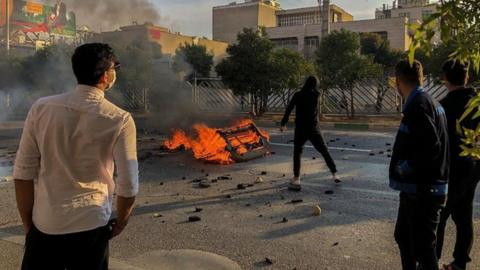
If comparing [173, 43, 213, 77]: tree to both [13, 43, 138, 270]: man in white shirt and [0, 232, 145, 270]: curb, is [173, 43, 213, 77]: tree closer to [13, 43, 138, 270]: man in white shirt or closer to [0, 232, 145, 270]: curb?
[0, 232, 145, 270]: curb

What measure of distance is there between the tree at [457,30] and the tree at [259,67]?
17.8 metres

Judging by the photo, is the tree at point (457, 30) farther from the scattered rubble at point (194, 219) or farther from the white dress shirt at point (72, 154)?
the scattered rubble at point (194, 219)

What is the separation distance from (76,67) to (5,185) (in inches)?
251

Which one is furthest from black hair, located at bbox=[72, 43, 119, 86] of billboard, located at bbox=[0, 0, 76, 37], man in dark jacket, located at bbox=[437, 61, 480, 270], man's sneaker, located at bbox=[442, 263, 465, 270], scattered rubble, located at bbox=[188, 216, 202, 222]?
billboard, located at bbox=[0, 0, 76, 37]

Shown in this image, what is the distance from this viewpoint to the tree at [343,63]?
61.3 feet

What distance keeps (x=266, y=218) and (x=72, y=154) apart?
3.64m

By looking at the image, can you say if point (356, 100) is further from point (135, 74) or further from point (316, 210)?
point (316, 210)

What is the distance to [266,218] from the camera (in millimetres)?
5746

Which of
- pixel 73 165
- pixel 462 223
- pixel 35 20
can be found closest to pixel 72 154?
pixel 73 165

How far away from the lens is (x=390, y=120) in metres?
19.0

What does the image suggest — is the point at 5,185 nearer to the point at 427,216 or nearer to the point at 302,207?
the point at 302,207

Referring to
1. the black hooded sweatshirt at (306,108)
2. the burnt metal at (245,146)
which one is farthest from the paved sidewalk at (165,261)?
the burnt metal at (245,146)

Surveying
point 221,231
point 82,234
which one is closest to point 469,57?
point 82,234

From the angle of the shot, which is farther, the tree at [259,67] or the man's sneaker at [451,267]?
the tree at [259,67]
